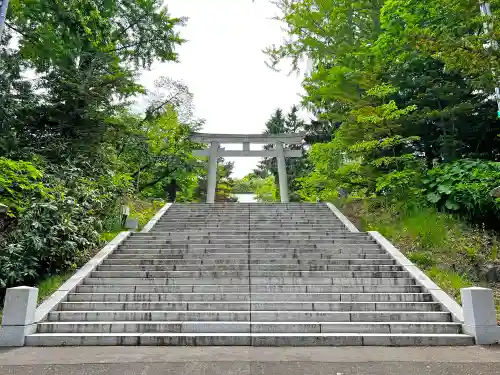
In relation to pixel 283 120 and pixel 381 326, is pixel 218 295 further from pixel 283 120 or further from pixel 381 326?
pixel 283 120

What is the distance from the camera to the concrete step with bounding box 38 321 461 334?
4758mm

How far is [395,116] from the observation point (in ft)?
30.8

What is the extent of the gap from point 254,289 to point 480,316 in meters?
3.50

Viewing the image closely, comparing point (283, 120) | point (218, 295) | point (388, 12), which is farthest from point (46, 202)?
point (283, 120)

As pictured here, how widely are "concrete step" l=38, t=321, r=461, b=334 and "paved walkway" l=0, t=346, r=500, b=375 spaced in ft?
1.37

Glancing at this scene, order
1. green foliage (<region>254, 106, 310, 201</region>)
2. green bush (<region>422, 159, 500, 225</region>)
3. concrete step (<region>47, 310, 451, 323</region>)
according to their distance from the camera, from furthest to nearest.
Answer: green foliage (<region>254, 106, 310, 201</region>)
green bush (<region>422, 159, 500, 225</region>)
concrete step (<region>47, 310, 451, 323</region>)

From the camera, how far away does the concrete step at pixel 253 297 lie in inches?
225

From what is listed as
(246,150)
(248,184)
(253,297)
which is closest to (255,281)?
(253,297)

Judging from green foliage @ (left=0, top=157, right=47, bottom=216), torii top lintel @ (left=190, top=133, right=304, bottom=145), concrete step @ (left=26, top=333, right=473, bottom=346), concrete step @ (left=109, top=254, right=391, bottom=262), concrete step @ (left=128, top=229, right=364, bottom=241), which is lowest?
concrete step @ (left=26, top=333, right=473, bottom=346)

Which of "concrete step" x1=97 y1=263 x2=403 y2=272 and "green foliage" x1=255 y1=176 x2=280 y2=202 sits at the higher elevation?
"green foliage" x1=255 y1=176 x2=280 y2=202

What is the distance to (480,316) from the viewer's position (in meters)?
4.59

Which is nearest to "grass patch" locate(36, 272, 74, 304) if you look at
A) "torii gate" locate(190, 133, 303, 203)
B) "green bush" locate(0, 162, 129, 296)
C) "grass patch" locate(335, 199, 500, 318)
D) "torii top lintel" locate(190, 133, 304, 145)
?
"green bush" locate(0, 162, 129, 296)

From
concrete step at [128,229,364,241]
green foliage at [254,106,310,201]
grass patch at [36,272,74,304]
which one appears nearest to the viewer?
grass patch at [36,272,74,304]

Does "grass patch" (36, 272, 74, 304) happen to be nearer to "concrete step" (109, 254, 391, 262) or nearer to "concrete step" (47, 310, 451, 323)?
"concrete step" (47, 310, 451, 323)
